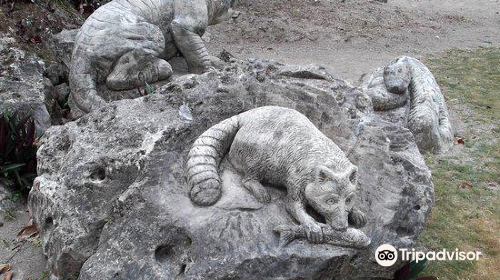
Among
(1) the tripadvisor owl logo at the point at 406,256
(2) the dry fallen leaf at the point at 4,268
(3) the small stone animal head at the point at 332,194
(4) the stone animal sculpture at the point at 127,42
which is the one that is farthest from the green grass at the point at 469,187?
(2) the dry fallen leaf at the point at 4,268

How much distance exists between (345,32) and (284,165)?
8.58 meters

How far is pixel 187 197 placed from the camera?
3.21 m

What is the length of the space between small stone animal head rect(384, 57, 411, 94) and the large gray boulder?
96.4 inches

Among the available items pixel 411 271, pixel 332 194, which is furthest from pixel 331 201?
pixel 411 271

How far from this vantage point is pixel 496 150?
592cm

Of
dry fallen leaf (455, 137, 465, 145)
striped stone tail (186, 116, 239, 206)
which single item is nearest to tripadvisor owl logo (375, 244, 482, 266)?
striped stone tail (186, 116, 239, 206)

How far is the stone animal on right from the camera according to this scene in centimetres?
582

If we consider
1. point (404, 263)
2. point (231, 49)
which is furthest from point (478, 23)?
point (404, 263)

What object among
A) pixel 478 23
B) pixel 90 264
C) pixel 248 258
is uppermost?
pixel 248 258

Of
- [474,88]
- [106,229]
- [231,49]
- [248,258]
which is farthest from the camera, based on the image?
[231,49]

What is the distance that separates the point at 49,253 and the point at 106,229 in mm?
507

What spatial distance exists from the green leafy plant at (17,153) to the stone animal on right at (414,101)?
387 centimetres

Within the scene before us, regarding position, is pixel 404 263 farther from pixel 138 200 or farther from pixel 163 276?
pixel 138 200

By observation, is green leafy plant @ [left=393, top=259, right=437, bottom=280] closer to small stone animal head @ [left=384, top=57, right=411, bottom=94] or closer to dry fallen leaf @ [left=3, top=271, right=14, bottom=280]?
dry fallen leaf @ [left=3, top=271, right=14, bottom=280]
